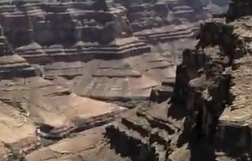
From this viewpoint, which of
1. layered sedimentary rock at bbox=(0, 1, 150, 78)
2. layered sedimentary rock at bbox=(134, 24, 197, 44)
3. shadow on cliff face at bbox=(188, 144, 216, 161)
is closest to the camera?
shadow on cliff face at bbox=(188, 144, 216, 161)

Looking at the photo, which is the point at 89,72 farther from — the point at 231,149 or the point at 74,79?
the point at 231,149

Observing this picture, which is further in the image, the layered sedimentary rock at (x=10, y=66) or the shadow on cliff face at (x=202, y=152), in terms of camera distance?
the layered sedimentary rock at (x=10, y=66)

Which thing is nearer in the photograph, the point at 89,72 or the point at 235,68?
the point at 235,68

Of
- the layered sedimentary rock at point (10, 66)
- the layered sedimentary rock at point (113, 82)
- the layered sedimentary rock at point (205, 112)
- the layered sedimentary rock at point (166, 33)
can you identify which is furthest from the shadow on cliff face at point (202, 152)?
the layered sedimentary rock at point (166, 33)

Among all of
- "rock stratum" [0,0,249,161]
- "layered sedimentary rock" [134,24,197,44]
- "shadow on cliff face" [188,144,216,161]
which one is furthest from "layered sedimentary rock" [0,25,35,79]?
"shadow on cliff face" [188,144,216,161]

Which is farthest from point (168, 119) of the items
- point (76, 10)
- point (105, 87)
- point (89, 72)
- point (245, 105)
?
point (76, 10)

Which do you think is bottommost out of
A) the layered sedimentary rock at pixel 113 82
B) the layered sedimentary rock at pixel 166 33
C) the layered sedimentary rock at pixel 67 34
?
the layered sedimentary rock at pixel 113 82

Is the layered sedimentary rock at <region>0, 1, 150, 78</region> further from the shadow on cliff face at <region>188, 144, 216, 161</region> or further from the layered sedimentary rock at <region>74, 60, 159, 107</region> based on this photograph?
the shadow on cliff face at <region>188, 144, 216, 161</region>

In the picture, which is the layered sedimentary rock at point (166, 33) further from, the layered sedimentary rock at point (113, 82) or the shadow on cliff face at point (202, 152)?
the shadow on cliff face at point (202, 152)

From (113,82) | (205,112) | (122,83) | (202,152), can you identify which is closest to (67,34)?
(113,82)

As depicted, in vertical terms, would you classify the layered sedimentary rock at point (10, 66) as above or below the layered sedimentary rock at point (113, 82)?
above

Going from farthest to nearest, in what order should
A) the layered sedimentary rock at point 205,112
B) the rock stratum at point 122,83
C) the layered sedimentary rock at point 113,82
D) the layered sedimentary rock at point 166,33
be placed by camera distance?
the layered sedimentary rock at point 166,33, the layered sedimentary rock at point 113,82, the rock stratum at point 122,83, the layered sedimentary rock at point 205,112
